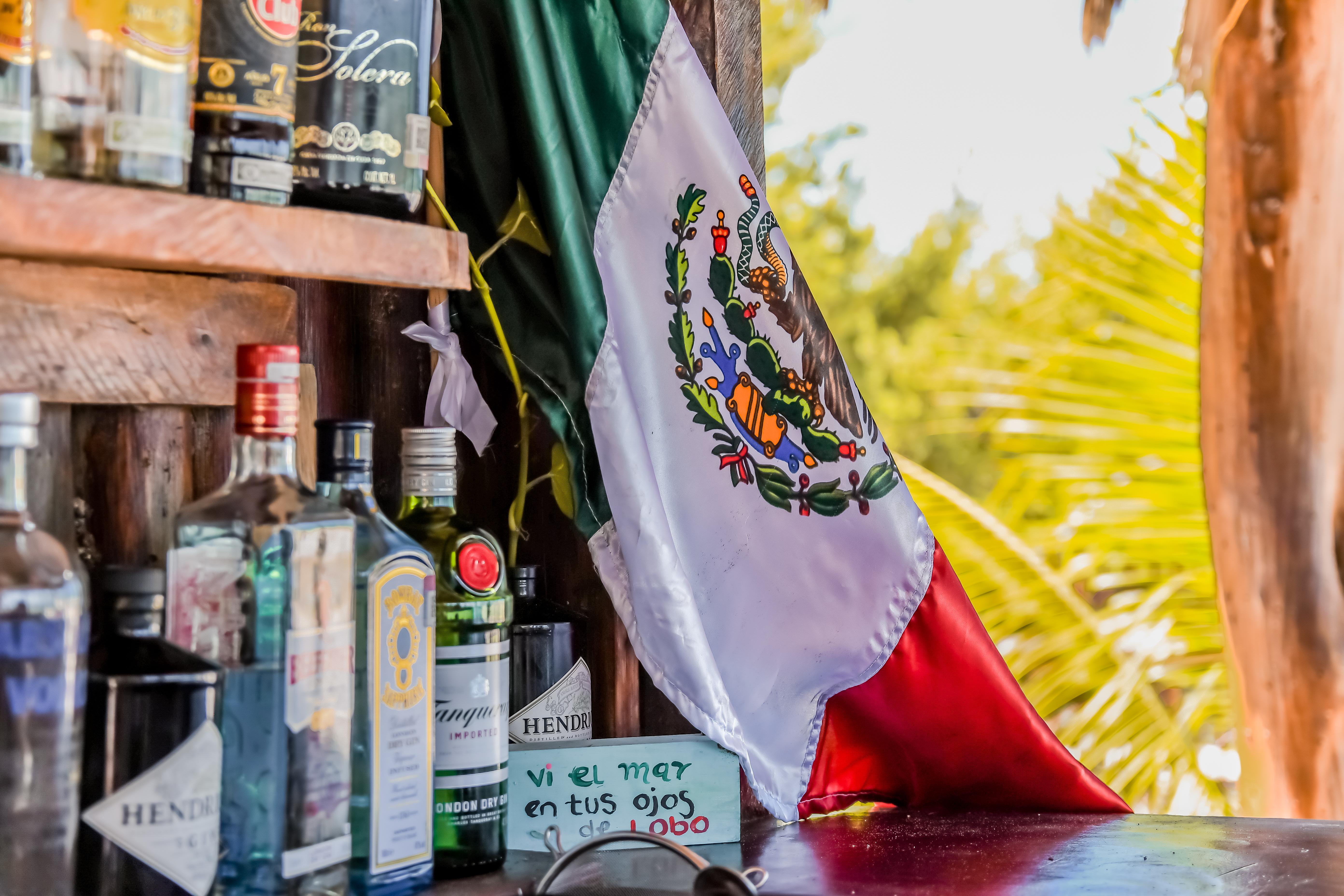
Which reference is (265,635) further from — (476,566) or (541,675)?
(541,675)

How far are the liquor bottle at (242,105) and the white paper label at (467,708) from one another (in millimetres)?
338

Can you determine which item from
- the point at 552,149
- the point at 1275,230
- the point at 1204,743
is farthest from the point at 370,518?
the point at 1204,743

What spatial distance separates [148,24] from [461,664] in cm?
46

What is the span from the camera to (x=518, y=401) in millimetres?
1051

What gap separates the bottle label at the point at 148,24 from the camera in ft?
2.22

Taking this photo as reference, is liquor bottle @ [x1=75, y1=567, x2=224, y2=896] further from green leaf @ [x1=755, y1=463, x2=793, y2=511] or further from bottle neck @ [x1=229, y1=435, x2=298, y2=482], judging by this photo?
green leaf @ [x1=755, y1=463, x2=793, y2=511]

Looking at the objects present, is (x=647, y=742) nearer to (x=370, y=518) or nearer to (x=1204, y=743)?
(x=370, y=518)

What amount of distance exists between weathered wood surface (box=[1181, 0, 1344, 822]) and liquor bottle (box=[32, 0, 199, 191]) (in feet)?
6.44

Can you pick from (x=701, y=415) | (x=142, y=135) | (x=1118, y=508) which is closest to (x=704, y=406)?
(x=701, y=415)

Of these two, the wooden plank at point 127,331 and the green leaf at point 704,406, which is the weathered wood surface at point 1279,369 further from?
the wooden plank at point 127,331

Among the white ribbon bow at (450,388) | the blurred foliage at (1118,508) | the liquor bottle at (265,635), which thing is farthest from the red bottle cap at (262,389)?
the blurred foliage at (1118,508)

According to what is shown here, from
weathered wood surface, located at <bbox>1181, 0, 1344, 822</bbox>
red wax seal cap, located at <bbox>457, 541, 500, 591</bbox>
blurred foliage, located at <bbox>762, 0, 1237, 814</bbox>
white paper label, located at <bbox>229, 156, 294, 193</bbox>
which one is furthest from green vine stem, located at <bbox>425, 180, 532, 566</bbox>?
blurred foliage, located at <bbox>762, 0, 1237, 814</bbox>

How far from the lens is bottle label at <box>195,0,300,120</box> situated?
74 cm

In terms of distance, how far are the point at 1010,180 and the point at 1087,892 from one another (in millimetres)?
7851
